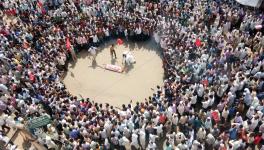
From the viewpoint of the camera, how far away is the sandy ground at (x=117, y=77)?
19781mm

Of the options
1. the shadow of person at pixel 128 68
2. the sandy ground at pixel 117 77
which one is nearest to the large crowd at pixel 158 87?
the sandy ground at pixel 117 77

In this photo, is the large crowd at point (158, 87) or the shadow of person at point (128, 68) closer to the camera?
the large crowd at point (158, 87)

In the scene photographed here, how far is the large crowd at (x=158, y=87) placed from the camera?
639 inches

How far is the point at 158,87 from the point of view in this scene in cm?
1781

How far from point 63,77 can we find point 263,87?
418 inches

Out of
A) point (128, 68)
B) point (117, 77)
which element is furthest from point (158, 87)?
point (128, 68)

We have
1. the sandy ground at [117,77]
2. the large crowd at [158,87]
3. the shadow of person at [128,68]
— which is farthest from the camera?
the shadow of person at [128,68]

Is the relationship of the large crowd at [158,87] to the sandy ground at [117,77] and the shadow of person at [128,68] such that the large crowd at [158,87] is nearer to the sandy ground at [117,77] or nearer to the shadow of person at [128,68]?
the sandy ground at [117,77]

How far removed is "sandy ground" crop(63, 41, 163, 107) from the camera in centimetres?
1978

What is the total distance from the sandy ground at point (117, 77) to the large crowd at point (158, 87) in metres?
0.56

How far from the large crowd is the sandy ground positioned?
558 millimetres

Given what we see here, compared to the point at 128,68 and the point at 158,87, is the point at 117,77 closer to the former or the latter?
the point at 128,68

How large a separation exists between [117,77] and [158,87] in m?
3.62

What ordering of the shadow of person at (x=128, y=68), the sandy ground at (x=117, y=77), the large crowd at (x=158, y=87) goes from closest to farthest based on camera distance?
1. the large crowd at (x=158, y=87)
2. the sandy ground at (x=117, y=77)
3. the shadow of person at (x=128, y=68)
